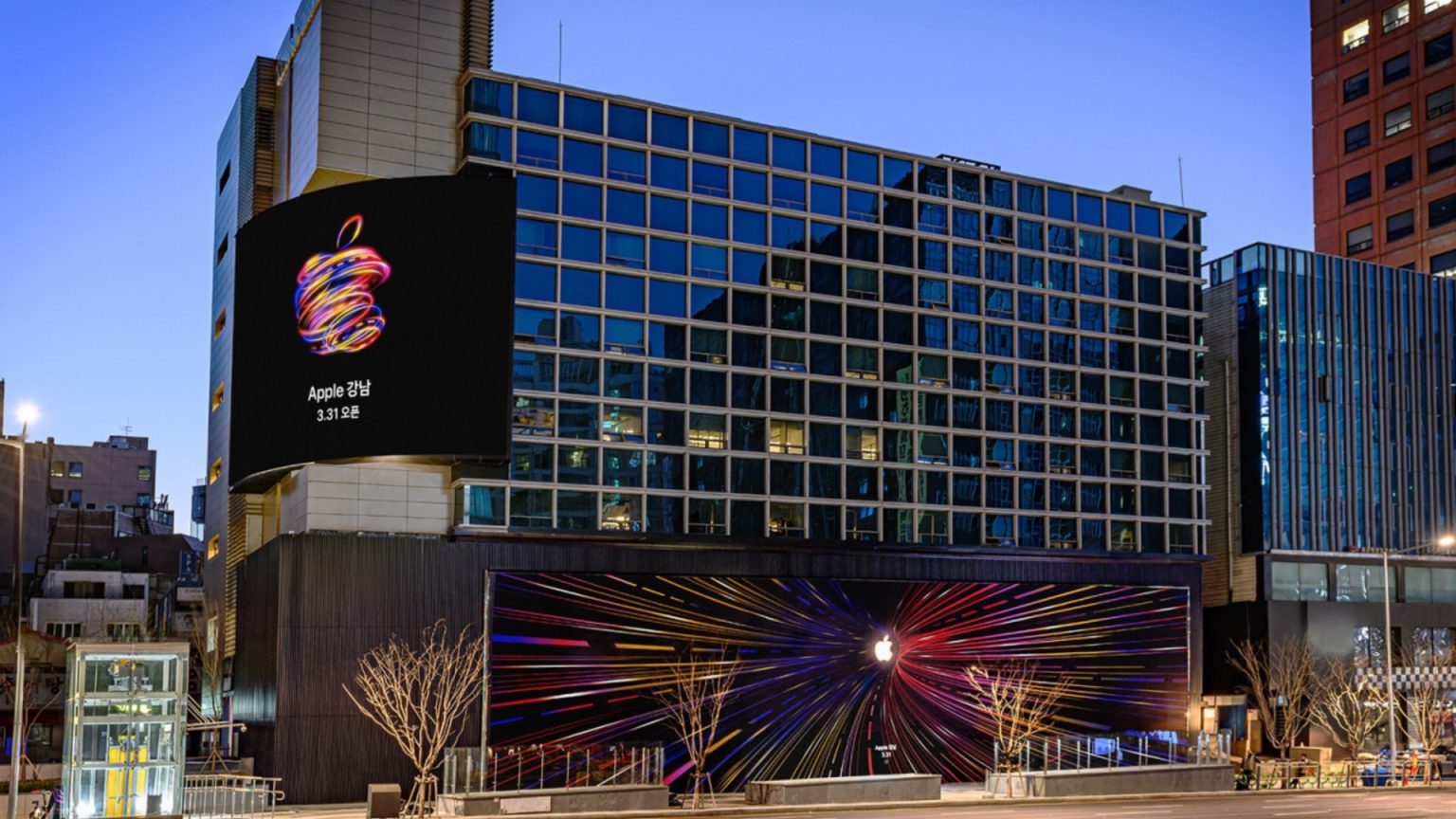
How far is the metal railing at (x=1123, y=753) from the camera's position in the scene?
65.5 m

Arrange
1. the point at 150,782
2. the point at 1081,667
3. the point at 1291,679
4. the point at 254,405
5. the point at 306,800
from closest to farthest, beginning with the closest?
1. the point at 150,782
2. the point at 306,800
3. the point at 254,405
4. the point at 1081,667
5. the point at 1291,679

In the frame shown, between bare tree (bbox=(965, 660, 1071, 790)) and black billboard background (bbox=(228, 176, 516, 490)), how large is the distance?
2561 cm

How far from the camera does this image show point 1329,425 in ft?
290

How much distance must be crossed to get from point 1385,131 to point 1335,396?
4694cm

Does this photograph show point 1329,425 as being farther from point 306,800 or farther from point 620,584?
point 306,800

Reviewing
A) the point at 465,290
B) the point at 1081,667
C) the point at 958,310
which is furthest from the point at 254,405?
the point at 1081,667

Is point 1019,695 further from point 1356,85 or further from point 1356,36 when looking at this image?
point 1356,36

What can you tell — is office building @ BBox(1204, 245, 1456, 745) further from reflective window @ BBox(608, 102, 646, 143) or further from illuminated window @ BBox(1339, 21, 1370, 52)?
illuminated window @ BBox(1339, 21, 1370, 52)

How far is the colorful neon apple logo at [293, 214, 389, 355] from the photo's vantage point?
59.8m

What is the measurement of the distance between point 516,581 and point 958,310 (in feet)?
85.4

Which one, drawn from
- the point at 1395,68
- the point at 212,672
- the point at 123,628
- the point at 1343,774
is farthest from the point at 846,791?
the point at 1395,68

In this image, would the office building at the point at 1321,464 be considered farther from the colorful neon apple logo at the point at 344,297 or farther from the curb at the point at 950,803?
the colorful neon apple logo at the point at 344,297

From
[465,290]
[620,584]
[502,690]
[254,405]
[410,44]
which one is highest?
[410,44]

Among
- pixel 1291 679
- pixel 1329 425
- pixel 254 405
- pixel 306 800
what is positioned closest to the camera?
pixel 306 800
